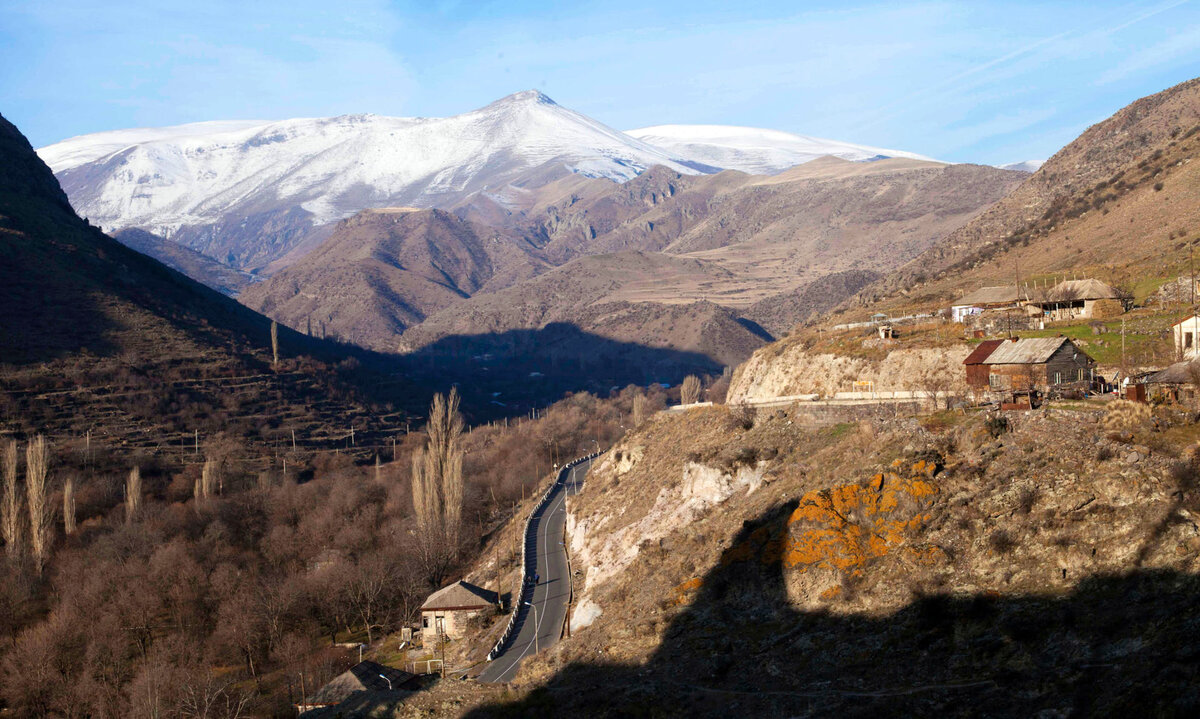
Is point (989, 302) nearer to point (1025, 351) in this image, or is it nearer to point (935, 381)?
point (935, 381)

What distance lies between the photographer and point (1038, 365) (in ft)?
83.4

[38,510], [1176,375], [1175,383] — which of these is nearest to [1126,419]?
[1175,383]

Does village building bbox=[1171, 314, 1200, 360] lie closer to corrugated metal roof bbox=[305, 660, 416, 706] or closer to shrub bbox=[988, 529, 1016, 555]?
shrub bbox=[988, 529, 1016, 555]

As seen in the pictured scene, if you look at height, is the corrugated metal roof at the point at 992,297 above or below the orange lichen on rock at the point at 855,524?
above

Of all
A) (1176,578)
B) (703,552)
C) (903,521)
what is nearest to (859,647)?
(903,521)

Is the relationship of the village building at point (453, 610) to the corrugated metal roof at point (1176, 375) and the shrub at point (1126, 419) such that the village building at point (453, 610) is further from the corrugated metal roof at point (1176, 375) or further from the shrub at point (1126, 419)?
the shrub at point (1126, 419)

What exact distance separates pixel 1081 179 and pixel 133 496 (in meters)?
83.9

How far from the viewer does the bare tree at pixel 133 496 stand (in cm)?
6161

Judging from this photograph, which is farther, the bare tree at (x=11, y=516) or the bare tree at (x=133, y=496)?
the bare tree at (x=133, y=496)

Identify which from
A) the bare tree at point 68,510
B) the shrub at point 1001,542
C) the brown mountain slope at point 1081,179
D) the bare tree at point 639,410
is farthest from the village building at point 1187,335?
the bare tree at point 639,410

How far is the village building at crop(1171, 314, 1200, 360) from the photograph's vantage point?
2664cm

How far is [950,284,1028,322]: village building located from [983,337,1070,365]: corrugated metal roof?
40.5 ft

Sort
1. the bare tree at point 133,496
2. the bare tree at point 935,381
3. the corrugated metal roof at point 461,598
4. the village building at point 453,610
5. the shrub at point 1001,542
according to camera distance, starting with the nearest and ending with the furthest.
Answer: the shrub at point 1001,542
the bare tree at point 935,381
the village building at point 453,610
the corrugated metal roof at point 461,598
the bare tree at point 133,496

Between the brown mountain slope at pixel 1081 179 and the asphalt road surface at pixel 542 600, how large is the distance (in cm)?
3860
